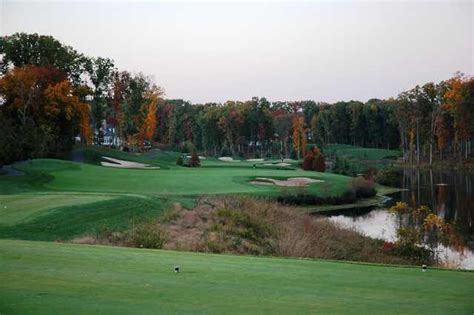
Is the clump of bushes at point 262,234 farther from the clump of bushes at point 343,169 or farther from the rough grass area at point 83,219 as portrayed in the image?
the clump of bushes at point 343,169

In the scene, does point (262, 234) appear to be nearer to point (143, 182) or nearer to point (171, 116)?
point (143, 182)

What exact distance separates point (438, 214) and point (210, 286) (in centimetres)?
3202

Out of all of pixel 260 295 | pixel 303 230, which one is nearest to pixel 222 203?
pixel 303 230

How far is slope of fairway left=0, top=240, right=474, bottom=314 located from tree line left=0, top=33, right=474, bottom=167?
2708 cm

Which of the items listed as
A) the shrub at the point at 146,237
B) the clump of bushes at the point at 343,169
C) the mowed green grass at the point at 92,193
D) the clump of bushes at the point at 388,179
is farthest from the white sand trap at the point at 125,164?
the shrub at the point at 146,237

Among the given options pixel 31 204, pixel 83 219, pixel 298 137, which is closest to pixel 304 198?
pixel 83 219

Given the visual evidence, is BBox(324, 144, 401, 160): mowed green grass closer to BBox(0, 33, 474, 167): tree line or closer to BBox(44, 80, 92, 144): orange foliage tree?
BBox(0, 33, 474, 167): tree line

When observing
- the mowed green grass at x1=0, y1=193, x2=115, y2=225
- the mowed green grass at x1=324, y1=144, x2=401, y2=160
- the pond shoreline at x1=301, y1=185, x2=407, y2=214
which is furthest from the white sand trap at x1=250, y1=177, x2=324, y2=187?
the mowed green grass at x1=324, y1=144, x2=401, y2=160

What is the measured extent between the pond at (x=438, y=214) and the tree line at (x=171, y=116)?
2319 cm

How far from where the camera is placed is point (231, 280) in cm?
1130

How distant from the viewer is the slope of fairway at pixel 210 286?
28.8 ft

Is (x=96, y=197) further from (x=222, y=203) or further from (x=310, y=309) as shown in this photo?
(x=310, y=309)

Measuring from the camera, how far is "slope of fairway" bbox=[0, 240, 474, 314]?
8.79 metres

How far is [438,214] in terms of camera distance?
39281 millimetres
